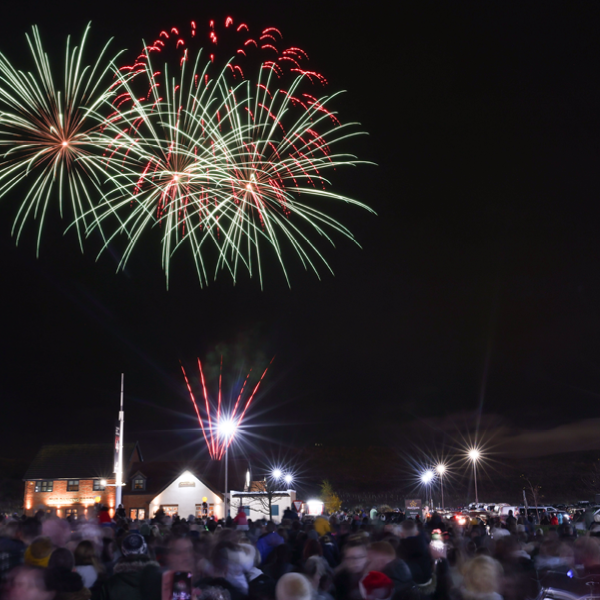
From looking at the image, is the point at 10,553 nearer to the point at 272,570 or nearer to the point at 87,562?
the point at 87,562

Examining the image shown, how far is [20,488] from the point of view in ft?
319

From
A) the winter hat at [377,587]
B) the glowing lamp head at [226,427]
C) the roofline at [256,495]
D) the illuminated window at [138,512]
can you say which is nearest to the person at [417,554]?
the winter hat at [377,587]

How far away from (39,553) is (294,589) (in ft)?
11.1

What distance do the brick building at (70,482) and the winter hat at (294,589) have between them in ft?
194

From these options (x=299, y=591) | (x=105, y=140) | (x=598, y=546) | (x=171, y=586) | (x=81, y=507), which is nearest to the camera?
(x=299, y=591)

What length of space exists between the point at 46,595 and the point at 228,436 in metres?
34.0

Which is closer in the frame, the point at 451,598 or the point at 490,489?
the point at 451,598

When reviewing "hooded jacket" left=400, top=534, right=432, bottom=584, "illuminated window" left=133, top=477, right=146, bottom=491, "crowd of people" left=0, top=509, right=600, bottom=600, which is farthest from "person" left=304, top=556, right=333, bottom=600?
"illuminated window" left=133, top=477, right=146, bottom=491

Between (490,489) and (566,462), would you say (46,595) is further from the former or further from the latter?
(566,462)

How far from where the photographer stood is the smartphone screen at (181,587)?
5184mm

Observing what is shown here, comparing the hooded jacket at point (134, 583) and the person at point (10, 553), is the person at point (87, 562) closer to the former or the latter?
the hooded jacket at point (134, 583)

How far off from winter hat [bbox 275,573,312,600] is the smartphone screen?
0.83 m

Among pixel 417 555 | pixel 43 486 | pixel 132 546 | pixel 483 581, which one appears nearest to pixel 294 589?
pixel 483 581

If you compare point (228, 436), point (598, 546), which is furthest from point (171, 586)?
point (228, 436)
